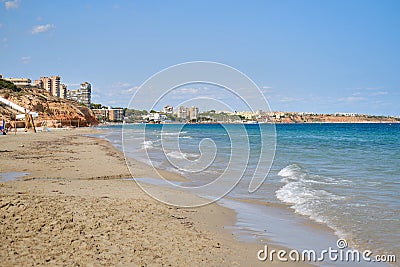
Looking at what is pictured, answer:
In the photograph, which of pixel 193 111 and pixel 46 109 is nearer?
pixel 193 111

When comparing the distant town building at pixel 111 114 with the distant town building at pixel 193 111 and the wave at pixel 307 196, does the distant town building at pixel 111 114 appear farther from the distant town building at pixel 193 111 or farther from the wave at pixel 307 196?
the wave at pixel 307 196

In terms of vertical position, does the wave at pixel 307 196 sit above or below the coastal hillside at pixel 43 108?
below

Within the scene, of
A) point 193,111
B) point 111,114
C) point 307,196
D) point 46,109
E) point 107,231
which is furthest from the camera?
point 111,114

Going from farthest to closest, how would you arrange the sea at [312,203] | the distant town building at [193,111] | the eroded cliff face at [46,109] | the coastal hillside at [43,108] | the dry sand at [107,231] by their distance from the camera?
1. the eroded cliff face at [46,109]
2. the coastal hillside at [43,108]
3. the distant town building at [193,111]
4. the sea at [312,203]
5. the dry sand at [107,231]

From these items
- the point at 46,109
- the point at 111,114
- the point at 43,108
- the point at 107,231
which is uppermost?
the point at 111,114

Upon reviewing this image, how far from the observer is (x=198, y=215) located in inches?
317

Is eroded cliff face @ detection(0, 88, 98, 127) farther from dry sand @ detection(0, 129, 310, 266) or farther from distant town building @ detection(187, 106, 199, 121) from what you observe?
dry sand @ detection(0, 129, 310, 266)

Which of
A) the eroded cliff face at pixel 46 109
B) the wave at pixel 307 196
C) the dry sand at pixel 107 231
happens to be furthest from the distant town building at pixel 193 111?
the eroded cliff face at pixel 46 109

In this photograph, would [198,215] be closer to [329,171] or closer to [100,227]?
[100,227]

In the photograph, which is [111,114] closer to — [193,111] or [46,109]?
[46,109]

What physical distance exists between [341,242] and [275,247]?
126 centimetres

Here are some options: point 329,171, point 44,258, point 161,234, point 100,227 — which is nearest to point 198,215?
point 161,234

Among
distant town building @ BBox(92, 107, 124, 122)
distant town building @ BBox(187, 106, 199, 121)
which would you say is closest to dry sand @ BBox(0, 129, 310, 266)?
distant town building @ BBox(187, 106, 199, 121)

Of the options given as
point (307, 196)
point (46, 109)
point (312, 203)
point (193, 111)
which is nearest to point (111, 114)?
point (46, 109)
